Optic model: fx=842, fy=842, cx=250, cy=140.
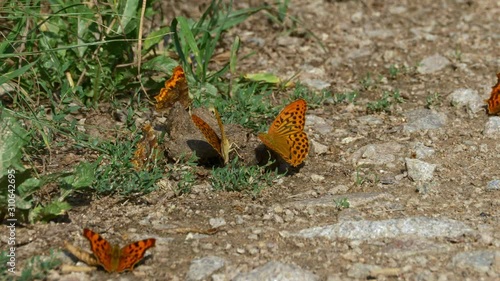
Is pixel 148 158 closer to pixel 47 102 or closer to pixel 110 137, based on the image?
pixel 110 137

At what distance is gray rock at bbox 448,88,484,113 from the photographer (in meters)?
5.39

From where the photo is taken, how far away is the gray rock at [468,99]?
5.39 m

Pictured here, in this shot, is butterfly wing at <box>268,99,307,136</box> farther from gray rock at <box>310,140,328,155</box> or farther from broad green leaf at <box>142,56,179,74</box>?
broad green leaf at <box>142,56,179,74</box>

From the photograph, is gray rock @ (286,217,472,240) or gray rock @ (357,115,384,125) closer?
gray rock @ (286,217,472,240)

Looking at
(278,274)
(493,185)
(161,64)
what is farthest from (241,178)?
(493,185)

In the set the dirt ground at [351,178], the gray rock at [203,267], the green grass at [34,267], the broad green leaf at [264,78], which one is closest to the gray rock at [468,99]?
the dirt ground at [351,178]

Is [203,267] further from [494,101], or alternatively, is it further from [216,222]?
[494,101]

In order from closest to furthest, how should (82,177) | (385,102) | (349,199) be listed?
1. (82,177)
2. (349,199)
3. (385,102)

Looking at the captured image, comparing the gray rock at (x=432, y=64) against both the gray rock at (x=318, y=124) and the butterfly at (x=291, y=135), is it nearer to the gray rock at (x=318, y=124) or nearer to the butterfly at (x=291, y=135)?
the gray rock at (x=318, y=124)

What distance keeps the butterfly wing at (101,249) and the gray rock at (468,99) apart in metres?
2.76

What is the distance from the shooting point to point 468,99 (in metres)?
5.47

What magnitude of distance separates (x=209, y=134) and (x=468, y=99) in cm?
201

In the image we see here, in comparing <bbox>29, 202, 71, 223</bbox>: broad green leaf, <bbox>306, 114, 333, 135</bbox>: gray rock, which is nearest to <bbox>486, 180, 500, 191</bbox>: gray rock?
<bbox>306, 114, 333, 135</bbox>: gray rock

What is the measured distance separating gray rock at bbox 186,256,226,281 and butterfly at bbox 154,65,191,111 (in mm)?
1453
